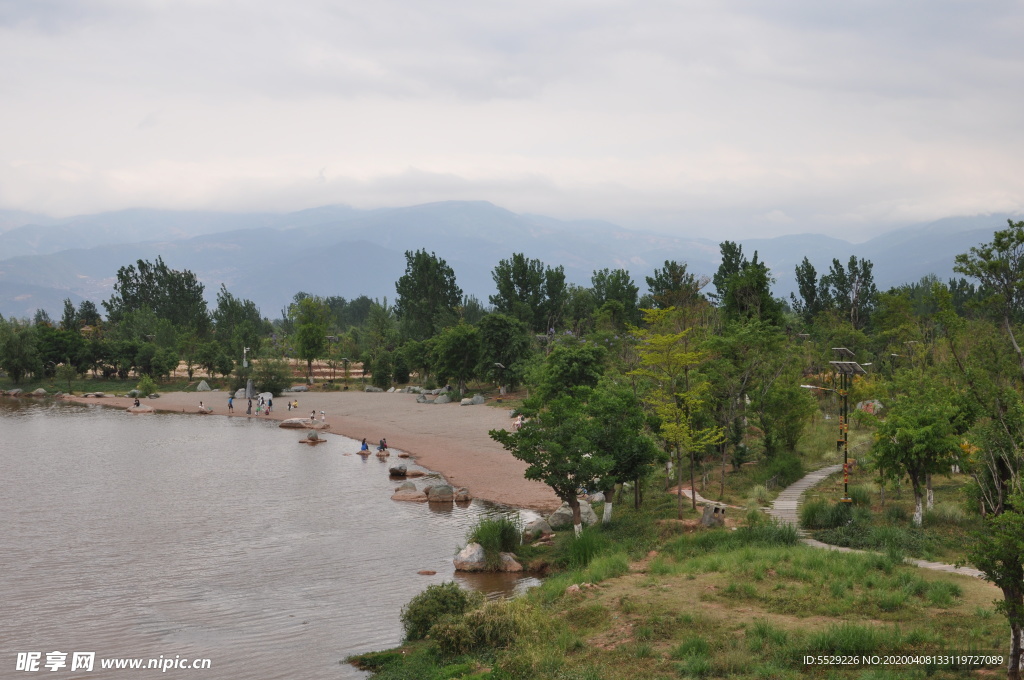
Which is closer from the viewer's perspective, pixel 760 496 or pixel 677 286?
pixel 760 496

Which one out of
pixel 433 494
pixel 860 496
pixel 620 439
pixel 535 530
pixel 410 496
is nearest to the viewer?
pixel 620 439

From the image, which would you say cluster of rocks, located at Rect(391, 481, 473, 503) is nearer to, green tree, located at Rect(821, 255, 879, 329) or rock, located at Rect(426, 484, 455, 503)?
rock, located at Rect(426, 484, 455, 503)

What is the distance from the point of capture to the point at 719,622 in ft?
55.4

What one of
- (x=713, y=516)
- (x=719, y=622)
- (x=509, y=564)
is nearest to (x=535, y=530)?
(x=509, y=564)

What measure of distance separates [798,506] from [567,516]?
8377mm

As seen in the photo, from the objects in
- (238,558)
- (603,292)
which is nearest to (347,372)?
(603,292)

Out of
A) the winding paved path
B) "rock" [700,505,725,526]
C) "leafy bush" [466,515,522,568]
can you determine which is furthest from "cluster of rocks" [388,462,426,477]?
"rock" [700,505,725,526]

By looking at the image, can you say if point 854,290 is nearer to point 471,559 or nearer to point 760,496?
point 760,496

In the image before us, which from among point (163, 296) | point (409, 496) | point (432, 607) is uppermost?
point (163, 296)

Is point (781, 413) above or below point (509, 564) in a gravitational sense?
above

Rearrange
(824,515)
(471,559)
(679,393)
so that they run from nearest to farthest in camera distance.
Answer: (824,515)
(471,559)
(679,393)

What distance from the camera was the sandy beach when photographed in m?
38.4

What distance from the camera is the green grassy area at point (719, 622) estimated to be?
1470cm

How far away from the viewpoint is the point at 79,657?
727 inches
